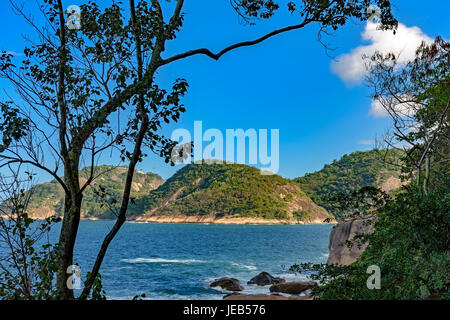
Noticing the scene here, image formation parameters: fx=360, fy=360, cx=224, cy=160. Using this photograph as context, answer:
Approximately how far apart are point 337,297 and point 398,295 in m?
1.02

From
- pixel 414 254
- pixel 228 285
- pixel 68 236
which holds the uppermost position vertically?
pixel 68 236

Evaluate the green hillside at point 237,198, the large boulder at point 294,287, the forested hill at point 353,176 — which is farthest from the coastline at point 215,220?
the large boulder at point 294,287

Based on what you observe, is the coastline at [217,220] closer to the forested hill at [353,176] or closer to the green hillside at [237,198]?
the green hillside at [237,198]

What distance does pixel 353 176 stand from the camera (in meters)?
100

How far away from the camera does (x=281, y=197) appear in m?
110

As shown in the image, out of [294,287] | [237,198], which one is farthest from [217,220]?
[294,287]

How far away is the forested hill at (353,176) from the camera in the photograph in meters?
98.8

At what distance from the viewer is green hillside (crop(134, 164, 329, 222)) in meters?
108

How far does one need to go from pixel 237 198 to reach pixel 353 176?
3384cm

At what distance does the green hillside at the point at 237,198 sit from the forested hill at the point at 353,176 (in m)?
7.51

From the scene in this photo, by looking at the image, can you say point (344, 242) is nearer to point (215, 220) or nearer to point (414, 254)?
point (414, 254)

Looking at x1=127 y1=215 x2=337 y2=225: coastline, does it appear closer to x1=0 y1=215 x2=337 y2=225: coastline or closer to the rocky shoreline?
x1=0 y1=215 x2=337 y2=225: coastline

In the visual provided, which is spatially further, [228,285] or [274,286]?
[228,285]

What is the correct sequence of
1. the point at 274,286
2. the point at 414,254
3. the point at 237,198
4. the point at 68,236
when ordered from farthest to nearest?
the point at 237,198 → the point at 274,286 → the point at 414,254 → the point at 68,236
